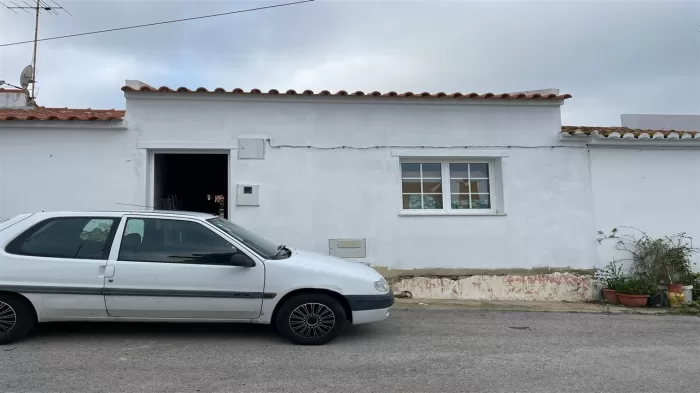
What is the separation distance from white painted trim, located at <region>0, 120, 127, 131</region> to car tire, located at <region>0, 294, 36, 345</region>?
363 cm

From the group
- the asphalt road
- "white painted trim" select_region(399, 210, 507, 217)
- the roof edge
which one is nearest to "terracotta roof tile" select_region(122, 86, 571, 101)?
the roof edge

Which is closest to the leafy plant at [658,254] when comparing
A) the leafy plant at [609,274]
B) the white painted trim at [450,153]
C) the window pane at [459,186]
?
the leafy plant at [609,274]

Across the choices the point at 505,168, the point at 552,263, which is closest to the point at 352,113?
the point at 505,168

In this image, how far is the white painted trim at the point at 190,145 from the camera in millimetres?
7750

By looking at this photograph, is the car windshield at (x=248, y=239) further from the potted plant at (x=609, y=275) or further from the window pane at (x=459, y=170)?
the potted plant at (x=609, y=275)

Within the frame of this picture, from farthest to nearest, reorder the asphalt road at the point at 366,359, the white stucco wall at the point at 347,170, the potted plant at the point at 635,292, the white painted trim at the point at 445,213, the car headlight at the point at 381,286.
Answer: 1. the white painted trim at the point at 445,213
2. the potted plant at the point at 635,292
3. the white stucco wall at the point at 347,170
4. the car headlight at the point at 381,286
5. the asphalt road at the point at 366,359

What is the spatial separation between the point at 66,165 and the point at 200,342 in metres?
4.48

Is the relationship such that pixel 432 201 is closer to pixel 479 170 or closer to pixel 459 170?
pixel 459 170

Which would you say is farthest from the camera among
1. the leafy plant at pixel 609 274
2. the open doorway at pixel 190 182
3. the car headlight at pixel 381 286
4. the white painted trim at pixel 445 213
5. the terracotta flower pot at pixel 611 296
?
the open doorway at pixel 190 182

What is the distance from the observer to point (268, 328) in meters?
5.74

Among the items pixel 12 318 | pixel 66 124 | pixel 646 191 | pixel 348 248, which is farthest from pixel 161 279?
pixel 646 191

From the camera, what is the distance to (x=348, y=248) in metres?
7.95

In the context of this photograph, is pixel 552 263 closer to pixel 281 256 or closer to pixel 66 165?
pixel 281 256

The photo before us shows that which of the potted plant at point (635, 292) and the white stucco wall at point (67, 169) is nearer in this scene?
the white stucco wall at point (67, 169)
